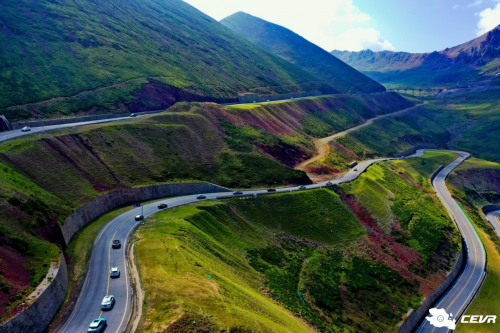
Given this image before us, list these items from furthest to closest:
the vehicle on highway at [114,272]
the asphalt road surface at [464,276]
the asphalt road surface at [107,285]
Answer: the asphalt road surface at [464,276] → the vehicle on highway at [114,272] → the asphalt road surface at [107,285]

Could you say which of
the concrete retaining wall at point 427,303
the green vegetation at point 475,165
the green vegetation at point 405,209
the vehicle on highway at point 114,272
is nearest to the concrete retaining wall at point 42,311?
the vehicle on highway at point 114,272

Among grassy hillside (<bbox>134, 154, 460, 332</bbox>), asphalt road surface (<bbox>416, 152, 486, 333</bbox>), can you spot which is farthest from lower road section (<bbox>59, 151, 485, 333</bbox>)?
grassy hillside (<bbox>134, 154, 460, 332</bbox>)

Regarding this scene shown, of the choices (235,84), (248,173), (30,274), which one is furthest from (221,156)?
(235,84)

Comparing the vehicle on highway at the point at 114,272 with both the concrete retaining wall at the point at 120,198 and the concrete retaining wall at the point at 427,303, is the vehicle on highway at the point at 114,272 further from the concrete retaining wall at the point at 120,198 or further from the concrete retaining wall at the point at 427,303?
the concrete retaining wall at the point at 427,303

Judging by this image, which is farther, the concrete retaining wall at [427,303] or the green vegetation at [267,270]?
the concrete retaining wall at [427,303]

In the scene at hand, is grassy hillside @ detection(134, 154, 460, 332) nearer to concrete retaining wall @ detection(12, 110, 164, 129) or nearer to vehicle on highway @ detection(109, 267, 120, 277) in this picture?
vehicle on highway @ detection(109, 267, 120, 277)

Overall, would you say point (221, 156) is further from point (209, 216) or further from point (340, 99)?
point (340, 99)

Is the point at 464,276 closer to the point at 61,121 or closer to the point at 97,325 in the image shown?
the point at 97,325
